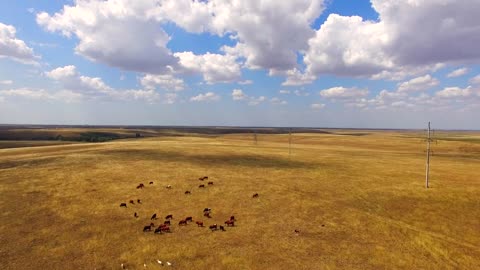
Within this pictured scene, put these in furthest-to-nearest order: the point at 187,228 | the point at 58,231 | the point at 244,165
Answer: the point at 244,165, the point at 187,228, the point at 58,231

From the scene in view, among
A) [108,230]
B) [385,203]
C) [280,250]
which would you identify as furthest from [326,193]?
[108,230]

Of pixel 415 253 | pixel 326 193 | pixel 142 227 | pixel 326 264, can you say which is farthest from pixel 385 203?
pixel 142 227

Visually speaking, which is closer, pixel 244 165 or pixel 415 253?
pixel 415 253

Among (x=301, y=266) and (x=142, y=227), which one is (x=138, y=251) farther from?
(x=301, y=266)

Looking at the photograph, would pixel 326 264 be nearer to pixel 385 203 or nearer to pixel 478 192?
pixel 385 203

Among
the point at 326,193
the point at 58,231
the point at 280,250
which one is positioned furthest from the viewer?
the point at 326,193

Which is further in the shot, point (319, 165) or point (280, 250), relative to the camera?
point (319, 165)
